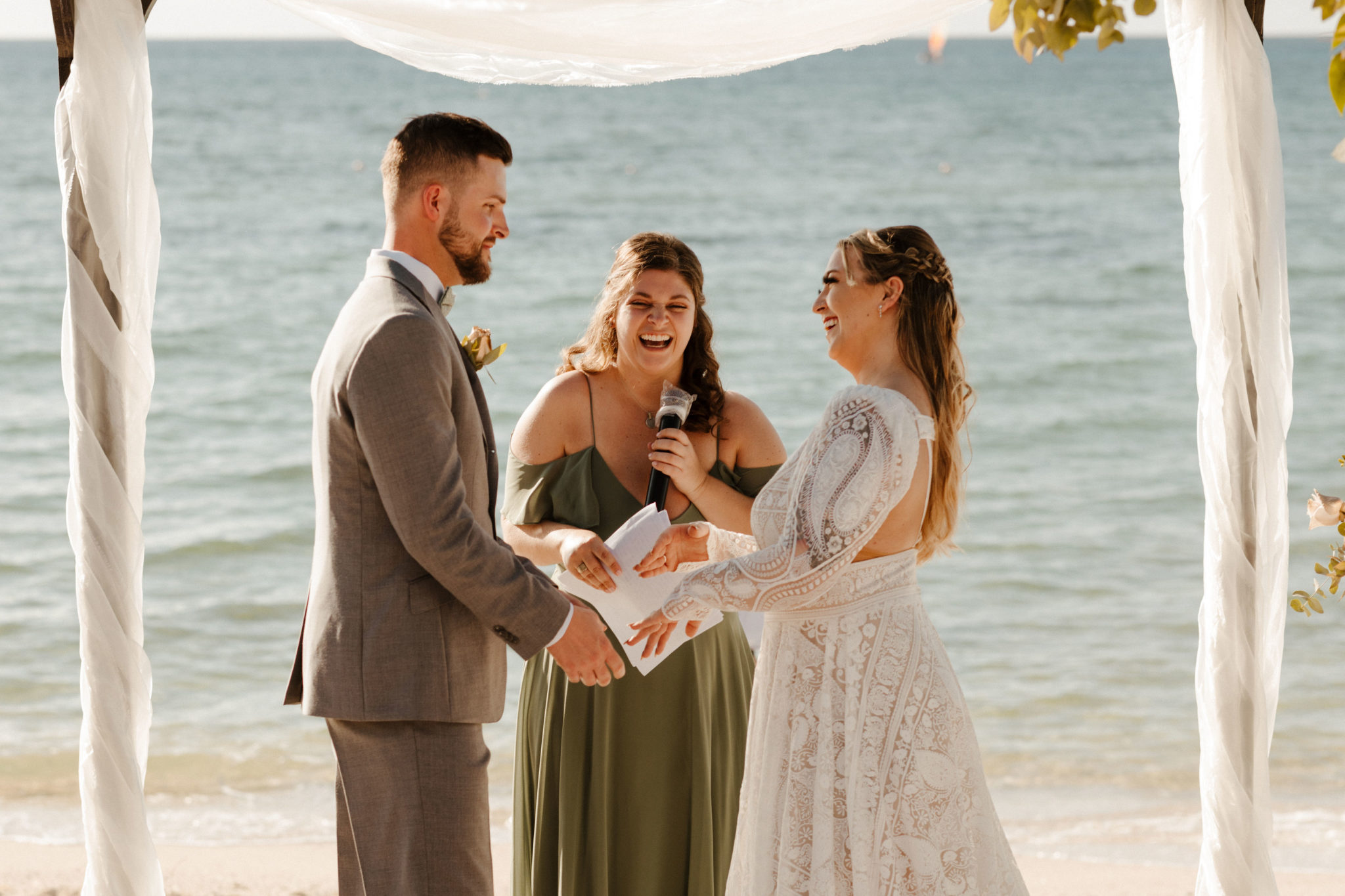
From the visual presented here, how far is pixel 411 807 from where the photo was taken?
8.55 ft

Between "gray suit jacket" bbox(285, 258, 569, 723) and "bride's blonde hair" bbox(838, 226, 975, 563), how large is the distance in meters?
0.90

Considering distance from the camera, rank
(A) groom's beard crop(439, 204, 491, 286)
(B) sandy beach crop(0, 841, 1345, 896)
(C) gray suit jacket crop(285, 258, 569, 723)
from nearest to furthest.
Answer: (C) gray suit jacket crop(285, 258, 569, 723)
(A) groom's beard crop(439, 204, 491, 286)
(B) sandy beach crop(0, 841, 1345, 896)

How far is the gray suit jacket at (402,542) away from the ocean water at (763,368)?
3.87ft

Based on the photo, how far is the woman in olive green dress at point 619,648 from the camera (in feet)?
10.5

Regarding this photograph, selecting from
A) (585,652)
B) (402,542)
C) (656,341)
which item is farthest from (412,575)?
(656,341)

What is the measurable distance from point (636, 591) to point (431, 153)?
112 centimetres

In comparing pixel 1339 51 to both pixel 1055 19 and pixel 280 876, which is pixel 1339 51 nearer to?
pixel 1055 19

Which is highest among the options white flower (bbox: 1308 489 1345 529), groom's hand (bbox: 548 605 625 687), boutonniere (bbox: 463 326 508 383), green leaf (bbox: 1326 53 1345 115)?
green leaf (bbox: 1326 53 1345 115)

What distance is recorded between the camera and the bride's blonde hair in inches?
111

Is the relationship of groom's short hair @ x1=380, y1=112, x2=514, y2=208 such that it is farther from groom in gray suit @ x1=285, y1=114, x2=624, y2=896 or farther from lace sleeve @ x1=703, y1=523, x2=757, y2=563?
lace sleeve @ x1=703, y1=523, x2=757, y2=563

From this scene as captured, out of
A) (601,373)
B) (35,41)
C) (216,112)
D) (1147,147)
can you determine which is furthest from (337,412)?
(35,41)

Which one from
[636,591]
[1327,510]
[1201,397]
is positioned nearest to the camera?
[1327,510]

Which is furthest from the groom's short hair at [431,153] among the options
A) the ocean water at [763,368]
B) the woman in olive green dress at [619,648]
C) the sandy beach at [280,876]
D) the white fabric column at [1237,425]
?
the sandy beach at [280,876]

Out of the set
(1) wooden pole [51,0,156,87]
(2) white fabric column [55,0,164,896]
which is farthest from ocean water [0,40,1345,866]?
(1) wooden pole [51,0,156,87]
